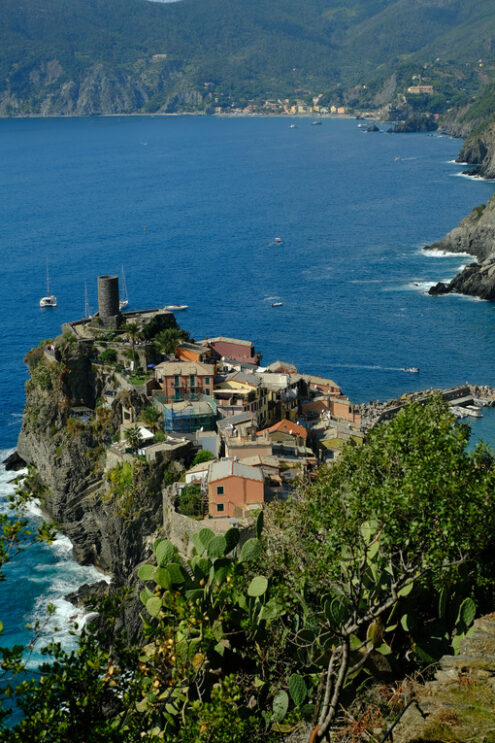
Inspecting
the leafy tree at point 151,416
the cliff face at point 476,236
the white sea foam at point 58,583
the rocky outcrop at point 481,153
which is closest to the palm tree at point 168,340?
the leafy tree at point 151,416

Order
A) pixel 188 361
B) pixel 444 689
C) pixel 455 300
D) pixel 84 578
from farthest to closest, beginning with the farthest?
pixel 455 300, pixel 188 361, pixel 84 578, pixel 444 689

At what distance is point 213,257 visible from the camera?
11056cm

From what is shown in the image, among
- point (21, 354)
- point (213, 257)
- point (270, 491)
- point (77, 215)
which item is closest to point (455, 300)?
point (213, 257)

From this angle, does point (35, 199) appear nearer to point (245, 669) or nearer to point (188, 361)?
point (188, 361)

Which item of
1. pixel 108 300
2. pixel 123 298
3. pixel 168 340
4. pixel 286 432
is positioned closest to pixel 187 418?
pixel 286 432

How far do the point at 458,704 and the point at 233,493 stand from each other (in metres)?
21.7

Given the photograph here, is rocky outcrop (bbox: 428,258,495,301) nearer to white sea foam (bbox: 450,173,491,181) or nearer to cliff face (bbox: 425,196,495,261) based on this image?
cliff face (bbox: 425,196,495,261)

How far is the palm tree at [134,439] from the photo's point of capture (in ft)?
132

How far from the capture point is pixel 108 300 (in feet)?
170

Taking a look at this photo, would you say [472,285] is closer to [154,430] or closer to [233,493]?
[154,430]

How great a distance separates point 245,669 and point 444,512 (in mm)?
5685

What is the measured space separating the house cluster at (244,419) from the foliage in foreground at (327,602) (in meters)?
15.0

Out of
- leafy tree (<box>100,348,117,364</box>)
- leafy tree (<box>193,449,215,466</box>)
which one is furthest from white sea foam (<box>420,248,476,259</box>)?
leafy tree (<box>193,449,215,466</box>)

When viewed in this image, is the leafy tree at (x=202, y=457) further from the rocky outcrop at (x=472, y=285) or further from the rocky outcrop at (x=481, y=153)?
the rocky outcrop at (x=481, y=153)
